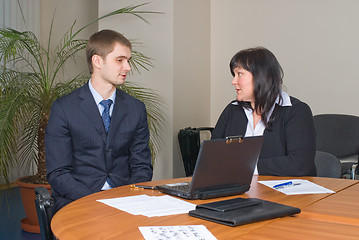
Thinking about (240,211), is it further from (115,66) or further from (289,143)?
(115,66)

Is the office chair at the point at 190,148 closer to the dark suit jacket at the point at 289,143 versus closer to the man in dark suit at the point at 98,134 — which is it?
the dark suit jacket at the point at 289,143

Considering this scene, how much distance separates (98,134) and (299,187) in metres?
1.02

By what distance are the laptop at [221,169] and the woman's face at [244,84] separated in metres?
0.88

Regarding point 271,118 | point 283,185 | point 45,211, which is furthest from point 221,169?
point 271,118

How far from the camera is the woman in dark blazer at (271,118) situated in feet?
8.39

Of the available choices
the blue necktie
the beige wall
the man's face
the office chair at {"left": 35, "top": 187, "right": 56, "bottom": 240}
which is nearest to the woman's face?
the man's face

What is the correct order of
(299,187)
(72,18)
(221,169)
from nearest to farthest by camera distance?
(221,169), (299,187), (72,18)

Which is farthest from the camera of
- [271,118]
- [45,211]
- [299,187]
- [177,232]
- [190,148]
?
[190,148]

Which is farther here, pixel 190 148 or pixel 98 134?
pixel 190 148

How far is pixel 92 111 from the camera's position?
8.03 feet

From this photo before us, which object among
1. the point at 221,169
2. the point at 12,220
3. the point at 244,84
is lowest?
the point at 12,220

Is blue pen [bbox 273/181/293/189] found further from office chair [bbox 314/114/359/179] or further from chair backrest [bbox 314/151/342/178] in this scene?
office chair [bbox 314/114/359/179]

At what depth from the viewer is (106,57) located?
8.52ft

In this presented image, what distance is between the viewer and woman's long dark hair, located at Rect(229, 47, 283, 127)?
272 centimetres
